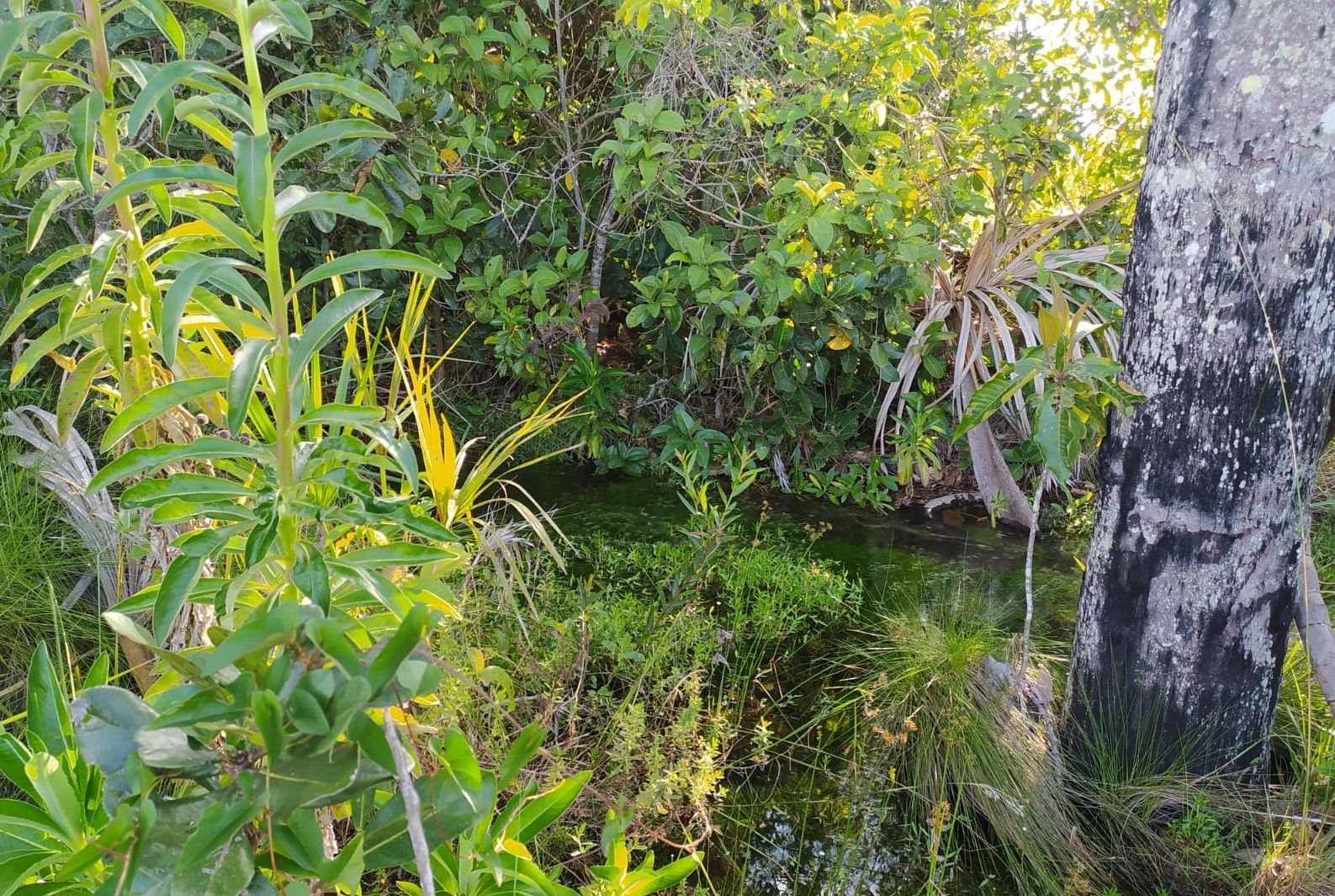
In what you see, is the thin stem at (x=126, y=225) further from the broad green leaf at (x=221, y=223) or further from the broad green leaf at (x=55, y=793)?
the broad green leaf at (x=55, y=793)

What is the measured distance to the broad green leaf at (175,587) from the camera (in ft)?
3.41

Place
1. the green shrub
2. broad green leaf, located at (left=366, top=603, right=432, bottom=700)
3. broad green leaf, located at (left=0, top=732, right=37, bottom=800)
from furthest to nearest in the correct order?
the green shrub, broad green leaf, located at (left=0, top=732, right=37, bottom=800), broad green leaf, located at (left=366, top=603, right=432, bottom=700)

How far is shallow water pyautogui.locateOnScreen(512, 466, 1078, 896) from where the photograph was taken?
189 centimetres

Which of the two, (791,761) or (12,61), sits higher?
(12,61)

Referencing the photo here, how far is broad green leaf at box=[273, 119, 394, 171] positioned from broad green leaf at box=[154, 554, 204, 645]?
473 millimetres

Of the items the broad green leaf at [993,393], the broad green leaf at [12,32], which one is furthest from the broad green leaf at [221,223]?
the broad green leaf at [993,393]

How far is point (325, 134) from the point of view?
3.39 feet

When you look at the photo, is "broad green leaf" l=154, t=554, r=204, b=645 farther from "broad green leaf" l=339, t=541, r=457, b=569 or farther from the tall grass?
the tall grass

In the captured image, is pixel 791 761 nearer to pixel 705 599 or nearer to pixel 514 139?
pixel 705 599

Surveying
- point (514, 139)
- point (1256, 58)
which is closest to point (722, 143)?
point (514, 139)

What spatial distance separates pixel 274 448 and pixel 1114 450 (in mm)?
1627

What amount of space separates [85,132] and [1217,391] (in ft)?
6.31

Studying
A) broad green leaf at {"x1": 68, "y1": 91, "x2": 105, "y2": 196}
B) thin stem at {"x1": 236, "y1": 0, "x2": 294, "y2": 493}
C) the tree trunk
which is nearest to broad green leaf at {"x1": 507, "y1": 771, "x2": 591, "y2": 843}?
thin stem at {"x1": 236, "y1": 0, "x2": 294, "y2": 493}

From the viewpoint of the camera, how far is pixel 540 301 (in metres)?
3.86
